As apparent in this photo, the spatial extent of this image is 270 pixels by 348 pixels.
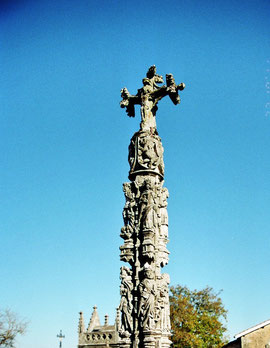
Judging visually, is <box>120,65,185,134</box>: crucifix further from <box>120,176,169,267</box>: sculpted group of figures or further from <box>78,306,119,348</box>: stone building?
<box>78,306,119,348</box>: stone building

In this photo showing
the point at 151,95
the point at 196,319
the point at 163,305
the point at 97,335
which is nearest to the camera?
the point at 163,305

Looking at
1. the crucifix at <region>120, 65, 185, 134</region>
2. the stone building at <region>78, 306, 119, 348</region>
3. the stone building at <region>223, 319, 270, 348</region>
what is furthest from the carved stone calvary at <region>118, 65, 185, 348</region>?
the stone building at <region>78, 306, 119, 348</region>

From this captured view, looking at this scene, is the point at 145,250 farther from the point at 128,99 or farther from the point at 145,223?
the point at 128,99

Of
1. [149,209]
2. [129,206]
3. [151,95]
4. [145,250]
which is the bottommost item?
[145,250]

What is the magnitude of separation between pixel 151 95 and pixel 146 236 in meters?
3.63

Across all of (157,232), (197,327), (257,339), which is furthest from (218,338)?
(157,232)

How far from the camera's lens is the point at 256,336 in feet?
68.4

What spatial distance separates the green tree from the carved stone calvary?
21.6 m

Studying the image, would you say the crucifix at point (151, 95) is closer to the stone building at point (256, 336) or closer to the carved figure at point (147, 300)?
the carved figure at point (147, 300)

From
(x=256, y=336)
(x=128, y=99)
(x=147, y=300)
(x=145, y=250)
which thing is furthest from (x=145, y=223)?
(x=256, y=336)

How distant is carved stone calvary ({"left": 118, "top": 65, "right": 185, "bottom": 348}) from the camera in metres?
7.77

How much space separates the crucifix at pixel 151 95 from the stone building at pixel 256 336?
50.2 feet

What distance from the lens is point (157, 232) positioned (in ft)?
27.9

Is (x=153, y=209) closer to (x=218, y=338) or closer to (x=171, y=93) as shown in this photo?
(x=171, y=93)
